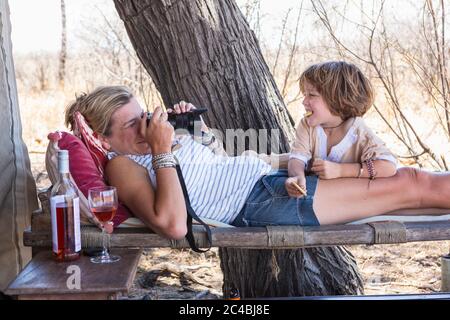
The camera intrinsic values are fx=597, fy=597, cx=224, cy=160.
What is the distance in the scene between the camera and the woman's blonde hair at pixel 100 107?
2.27 m

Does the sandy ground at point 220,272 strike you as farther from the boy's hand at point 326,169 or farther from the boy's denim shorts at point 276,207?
the boy's hand at point 326,169

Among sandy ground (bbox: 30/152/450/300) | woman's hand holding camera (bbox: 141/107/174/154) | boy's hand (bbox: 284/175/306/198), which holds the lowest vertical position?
sandy ground (bbox: 30/152/450/300)

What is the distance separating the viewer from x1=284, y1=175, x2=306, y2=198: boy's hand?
2.25 m

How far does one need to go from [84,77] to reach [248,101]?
564cm

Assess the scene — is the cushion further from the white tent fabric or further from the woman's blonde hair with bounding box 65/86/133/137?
the white tent fabric

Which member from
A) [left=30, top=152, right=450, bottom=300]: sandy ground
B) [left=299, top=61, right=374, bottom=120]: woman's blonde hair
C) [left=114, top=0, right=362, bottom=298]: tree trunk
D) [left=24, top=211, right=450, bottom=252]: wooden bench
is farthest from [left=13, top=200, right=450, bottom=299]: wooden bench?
[left=30, top=152, right=450, bottom=300]: sandy ground

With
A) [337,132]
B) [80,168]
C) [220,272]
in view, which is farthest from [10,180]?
[220,272]

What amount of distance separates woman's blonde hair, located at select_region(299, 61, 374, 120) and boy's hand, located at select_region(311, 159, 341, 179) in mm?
257

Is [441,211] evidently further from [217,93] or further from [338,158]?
[217,93]

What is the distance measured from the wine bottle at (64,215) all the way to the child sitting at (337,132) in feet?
2.84

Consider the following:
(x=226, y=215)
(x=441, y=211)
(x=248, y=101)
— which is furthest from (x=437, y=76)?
(x=226, y=215)

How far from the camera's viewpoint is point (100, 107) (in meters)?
2.27

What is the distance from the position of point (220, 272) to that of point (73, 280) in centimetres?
255
